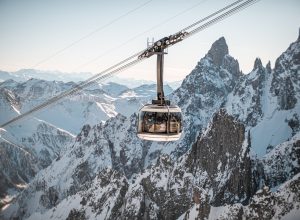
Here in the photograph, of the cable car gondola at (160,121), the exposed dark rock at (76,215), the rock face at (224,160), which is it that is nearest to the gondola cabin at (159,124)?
the cable car gondola at (160,121)

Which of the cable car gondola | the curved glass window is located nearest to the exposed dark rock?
the cable car gondola

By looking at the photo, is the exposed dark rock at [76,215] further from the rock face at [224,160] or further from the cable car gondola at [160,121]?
the cable car gondola at [160,121]

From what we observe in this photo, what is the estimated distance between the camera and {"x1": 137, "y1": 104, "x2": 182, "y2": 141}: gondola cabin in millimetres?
22000

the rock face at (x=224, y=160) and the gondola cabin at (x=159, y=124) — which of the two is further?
the rock face at (x=224, y=160)

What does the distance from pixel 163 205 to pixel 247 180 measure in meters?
25.5

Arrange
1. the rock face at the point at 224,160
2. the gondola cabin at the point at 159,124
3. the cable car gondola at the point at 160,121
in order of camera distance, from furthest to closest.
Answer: the rock face at the point at 224,160 < the gondola cabin at the point at 159,124 < the cable car gondola at the point at 160,121

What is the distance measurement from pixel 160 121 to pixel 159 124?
0.49 ft

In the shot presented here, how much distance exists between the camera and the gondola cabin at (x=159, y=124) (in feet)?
72.2

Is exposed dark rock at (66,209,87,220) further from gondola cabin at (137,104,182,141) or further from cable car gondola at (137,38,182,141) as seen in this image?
gondola cabin at (137,104,182,141)

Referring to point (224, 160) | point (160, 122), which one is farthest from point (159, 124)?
point (224, 160)

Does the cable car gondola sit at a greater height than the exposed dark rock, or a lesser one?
greater

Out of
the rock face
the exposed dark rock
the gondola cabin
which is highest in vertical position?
the gondola cabin

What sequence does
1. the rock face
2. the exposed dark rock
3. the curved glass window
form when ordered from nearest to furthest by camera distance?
the curved glass window → the rock face → the exposed dark rock

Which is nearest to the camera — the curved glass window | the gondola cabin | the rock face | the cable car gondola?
the cable car gondola
